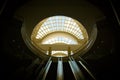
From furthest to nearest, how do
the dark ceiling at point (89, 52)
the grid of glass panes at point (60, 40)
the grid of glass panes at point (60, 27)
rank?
1. the grid of glass panes at point (60, 40)
2. the grid of glass panes at point (60, 27)
3. the dark ceiling at point (89, 52)

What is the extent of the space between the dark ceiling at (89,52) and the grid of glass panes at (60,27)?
15.6 m

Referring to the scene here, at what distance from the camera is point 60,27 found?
95.5 ft

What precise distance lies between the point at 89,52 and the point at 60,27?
19.4m

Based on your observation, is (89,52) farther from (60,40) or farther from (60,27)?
(60,40)

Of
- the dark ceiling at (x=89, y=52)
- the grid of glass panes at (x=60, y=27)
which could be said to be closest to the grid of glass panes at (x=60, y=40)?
the grid of glass panes at (x=60, y=27)

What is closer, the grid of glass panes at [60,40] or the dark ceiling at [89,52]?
the dark ceiling at [89,52]

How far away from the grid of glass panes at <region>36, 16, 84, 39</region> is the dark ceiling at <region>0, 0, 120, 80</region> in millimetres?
15578

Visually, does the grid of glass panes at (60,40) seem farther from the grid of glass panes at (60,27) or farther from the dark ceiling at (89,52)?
the dark ceiling at (89,52)

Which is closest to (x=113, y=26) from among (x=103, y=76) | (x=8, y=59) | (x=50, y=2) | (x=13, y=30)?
(x=103, y=76)

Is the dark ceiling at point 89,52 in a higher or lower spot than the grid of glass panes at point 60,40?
lower

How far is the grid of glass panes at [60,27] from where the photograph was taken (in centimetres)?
2573

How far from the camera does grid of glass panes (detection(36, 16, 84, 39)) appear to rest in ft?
84.4

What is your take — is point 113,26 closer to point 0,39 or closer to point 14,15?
point 14,15

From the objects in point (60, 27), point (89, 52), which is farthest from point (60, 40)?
point (89, 52)
